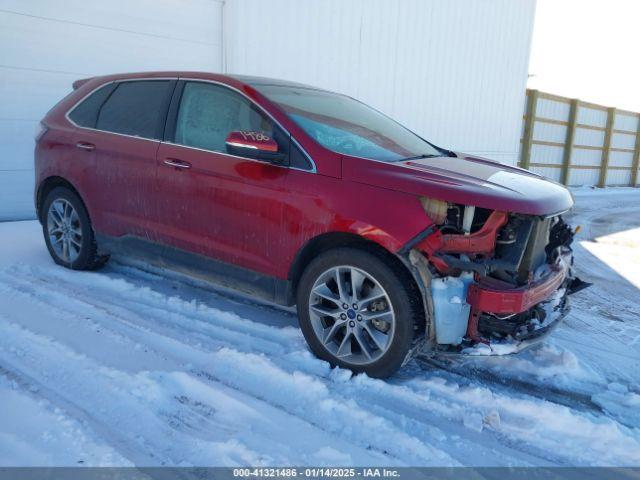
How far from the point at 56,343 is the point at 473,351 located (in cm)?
244

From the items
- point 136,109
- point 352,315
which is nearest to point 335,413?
point 352,315

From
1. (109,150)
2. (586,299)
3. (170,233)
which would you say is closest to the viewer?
(170,233)

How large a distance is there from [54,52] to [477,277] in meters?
6.42

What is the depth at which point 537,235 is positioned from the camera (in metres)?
2.89

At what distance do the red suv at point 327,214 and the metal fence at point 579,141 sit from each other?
13.1 metres

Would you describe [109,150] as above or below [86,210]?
above

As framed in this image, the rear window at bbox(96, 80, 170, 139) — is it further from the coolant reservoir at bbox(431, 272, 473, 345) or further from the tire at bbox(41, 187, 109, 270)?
the coolant reservoir at bbox(431, 272, 473, 345)

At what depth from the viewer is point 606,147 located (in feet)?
61.1

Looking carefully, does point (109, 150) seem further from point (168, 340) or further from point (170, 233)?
point (168, 340)

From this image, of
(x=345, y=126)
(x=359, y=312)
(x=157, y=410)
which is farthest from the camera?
(x=345, y=126)

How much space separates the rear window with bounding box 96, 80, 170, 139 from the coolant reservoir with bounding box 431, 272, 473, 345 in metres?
2.35

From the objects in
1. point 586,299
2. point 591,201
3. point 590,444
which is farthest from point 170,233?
point 591,201

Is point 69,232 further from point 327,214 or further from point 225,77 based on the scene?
point 327,214

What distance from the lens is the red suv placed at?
279cm
